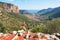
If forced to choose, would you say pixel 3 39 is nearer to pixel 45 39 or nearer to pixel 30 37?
pixel 30 37

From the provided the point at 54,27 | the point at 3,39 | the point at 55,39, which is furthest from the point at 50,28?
the point at 3,39

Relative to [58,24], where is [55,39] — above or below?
above

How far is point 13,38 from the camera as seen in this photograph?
2288 cm

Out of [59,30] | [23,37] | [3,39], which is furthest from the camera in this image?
[59,30]

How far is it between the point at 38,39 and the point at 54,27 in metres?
41.9

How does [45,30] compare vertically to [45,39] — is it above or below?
below

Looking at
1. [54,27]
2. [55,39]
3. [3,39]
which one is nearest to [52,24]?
[54,27]

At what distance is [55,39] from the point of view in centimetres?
2561

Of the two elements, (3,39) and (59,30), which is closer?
(3,39)

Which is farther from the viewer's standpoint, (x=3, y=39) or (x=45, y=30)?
(x=45, y=30)

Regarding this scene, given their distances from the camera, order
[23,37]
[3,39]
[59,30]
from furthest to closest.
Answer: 1. [59,30]
2. [23,37]
3. [3,39]

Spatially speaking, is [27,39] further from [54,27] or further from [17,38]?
[54,27]

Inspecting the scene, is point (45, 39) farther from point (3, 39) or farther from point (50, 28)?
point (50, 28)

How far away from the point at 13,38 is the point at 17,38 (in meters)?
0.87
